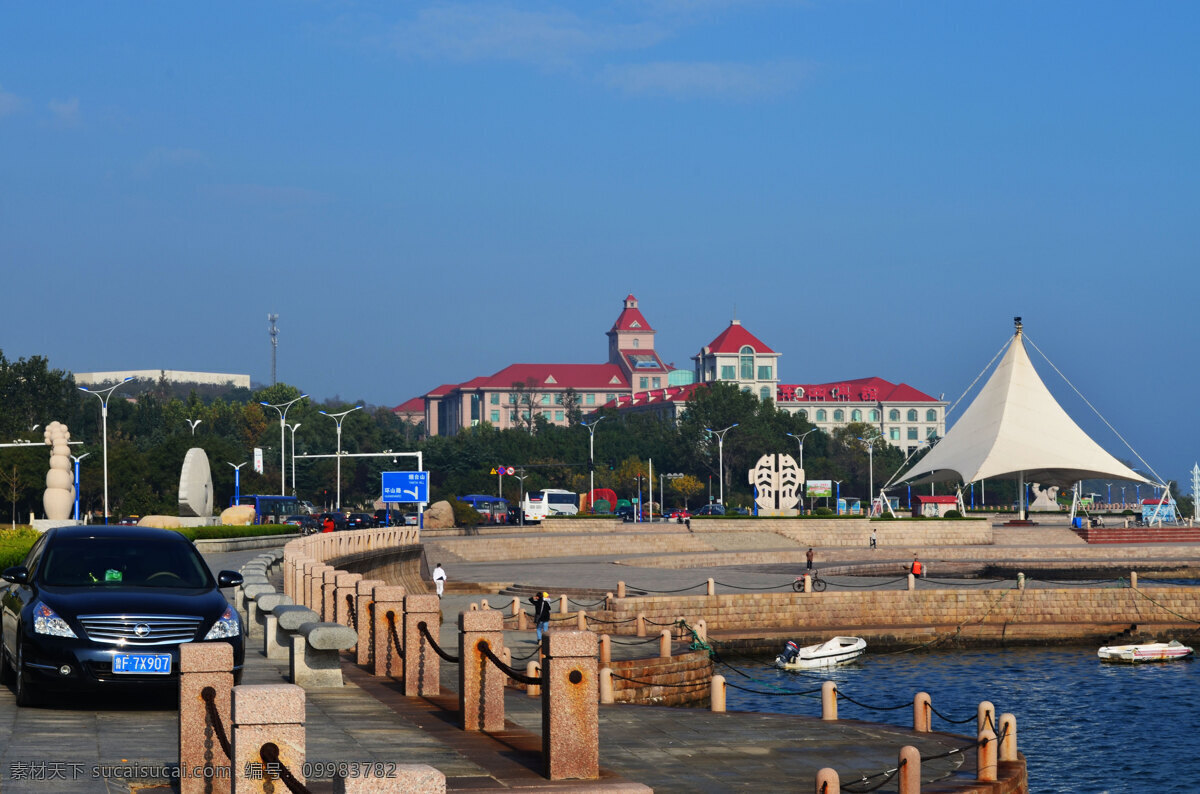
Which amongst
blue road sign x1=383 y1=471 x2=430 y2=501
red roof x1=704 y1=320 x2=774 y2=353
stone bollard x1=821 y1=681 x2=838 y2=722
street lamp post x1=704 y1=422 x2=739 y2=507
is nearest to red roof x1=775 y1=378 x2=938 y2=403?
red roof x1=704 y1=320 x2=774 y2=353

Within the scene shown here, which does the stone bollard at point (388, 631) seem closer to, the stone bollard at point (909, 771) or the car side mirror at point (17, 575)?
the car side mirror at point (17, 575)

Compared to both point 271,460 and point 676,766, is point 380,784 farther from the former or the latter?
point 271,460

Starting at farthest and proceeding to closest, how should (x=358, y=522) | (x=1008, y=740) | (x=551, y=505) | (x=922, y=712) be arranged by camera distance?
(x=551, y=505) → (x=358, y=522) → (x=922, y=712) → (x=1008, y=740)

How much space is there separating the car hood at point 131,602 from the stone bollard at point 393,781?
6.32m

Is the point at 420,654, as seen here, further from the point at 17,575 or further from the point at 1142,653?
the point at 1142,653

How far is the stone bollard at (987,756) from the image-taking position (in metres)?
12.2

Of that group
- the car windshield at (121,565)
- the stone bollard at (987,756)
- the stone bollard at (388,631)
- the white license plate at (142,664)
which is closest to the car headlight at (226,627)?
the white license plate at (142,664)

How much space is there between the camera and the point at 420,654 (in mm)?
13305

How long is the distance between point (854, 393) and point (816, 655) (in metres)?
155

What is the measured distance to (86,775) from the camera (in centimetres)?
911

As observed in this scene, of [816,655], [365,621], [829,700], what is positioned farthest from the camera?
[816,655]

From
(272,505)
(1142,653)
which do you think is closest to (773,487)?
(272,505)

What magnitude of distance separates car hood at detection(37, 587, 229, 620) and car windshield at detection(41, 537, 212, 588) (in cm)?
29

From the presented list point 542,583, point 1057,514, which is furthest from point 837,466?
point 542,583
